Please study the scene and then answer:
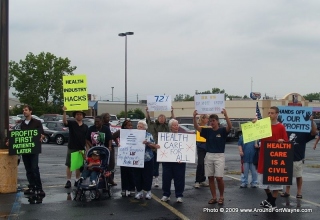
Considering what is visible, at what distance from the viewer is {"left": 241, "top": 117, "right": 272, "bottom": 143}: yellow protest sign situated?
922 centimetres

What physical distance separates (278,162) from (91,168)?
3.76m

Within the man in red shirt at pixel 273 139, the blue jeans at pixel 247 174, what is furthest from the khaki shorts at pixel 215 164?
the blue jeans at pixel 247 174

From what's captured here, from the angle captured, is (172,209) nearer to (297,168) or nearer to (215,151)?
(215,151)

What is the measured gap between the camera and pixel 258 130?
9.37m

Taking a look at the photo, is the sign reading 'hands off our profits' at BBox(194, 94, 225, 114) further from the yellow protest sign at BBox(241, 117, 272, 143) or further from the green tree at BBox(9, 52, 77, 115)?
the green tree at BBox(9, 52, 77, 115)

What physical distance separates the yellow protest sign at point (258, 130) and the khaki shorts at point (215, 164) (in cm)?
63

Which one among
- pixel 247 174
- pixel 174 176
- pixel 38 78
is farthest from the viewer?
pixel 38 78

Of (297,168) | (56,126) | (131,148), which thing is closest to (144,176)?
(131,148)

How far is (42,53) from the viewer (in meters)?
64.4

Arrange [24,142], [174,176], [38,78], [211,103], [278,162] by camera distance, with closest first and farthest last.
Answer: [278,162], [211,103], [174,176], [24,142], [38,78]

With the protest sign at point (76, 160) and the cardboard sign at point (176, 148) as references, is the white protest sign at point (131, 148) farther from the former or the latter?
the protest sign at point (76, 160)

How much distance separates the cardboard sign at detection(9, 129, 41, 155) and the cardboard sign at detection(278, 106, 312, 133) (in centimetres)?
514

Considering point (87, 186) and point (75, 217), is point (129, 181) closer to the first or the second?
point (87, 186)

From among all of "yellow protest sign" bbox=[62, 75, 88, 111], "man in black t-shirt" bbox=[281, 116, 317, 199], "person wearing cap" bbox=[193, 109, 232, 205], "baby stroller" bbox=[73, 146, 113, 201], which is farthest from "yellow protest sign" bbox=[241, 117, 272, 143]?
"yellow protest sign" bbox=[62, 75, 88, 111]
